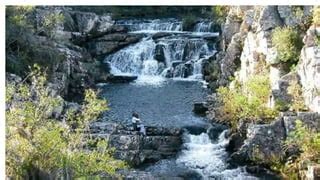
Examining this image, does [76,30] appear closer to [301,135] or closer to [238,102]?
[238,102]

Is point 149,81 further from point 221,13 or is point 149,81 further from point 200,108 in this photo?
point 200,108

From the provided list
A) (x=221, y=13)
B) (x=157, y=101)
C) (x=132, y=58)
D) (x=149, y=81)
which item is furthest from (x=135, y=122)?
(x=221, y=13)

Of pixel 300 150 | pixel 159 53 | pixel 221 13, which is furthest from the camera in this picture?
pixel 221 13

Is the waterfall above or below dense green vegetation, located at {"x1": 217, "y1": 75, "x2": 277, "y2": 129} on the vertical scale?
above

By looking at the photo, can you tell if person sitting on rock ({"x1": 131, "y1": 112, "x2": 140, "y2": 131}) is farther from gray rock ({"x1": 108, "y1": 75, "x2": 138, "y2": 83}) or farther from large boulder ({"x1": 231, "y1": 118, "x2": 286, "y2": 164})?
gray rock ({"x1": 108, "y1": 75, "x2": 138, "y2": 83})

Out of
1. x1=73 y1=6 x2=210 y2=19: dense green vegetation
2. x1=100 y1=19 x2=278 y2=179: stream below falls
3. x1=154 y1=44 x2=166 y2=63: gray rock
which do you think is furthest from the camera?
x1=73 y1=6 x2=210 y2=19: dense green vegetation

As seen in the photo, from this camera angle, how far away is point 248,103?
19000 millimetres

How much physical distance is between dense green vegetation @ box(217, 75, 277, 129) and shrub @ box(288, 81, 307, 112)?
0.65 metres

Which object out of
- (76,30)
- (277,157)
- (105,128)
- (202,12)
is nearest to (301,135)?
(277,157)

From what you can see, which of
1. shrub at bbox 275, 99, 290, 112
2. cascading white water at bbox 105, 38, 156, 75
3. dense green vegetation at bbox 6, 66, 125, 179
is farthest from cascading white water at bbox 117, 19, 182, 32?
dense green vegetation at bbox 6, 66, 125, 179

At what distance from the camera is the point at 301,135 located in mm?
15570

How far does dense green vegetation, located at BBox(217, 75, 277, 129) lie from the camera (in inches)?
729

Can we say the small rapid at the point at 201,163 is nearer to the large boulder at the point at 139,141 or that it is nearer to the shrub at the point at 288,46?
the large boulder at the point at 139,141

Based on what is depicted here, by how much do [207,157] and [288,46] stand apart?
5.16 metres
